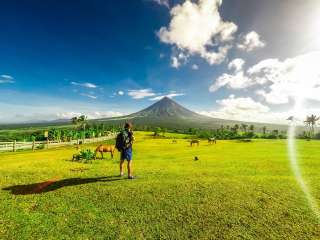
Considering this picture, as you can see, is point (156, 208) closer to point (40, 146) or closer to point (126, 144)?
point (126, 144)

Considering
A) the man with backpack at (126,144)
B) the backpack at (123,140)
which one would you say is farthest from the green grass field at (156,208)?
the backpack at (123,140)

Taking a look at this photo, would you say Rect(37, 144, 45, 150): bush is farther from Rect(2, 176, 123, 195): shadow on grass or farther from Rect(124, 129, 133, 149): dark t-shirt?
Rect(124, 129, 133, 149): dark t-shirt

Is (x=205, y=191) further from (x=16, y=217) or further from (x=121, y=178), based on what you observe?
(x=16, y=217)

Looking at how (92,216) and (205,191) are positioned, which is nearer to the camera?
(92,216)

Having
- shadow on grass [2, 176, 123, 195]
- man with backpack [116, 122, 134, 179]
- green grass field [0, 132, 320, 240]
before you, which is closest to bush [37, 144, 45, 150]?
green grass field [0, 132, 320, 240]

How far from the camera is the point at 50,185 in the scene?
10.9 m

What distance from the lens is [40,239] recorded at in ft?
21.5

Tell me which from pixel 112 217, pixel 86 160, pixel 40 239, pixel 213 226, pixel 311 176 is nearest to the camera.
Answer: pixel 40 239

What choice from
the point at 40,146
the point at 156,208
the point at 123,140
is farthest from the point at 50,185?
the point at 40,146

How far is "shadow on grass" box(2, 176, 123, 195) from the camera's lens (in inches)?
396

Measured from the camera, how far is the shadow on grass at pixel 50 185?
33.0ft

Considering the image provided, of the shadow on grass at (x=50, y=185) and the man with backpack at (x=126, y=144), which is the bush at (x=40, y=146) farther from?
the man with backpack at (x=126, y=144)

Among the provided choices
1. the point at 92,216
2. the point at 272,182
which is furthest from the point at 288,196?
the point at 92,216

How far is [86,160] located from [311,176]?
15873mm
